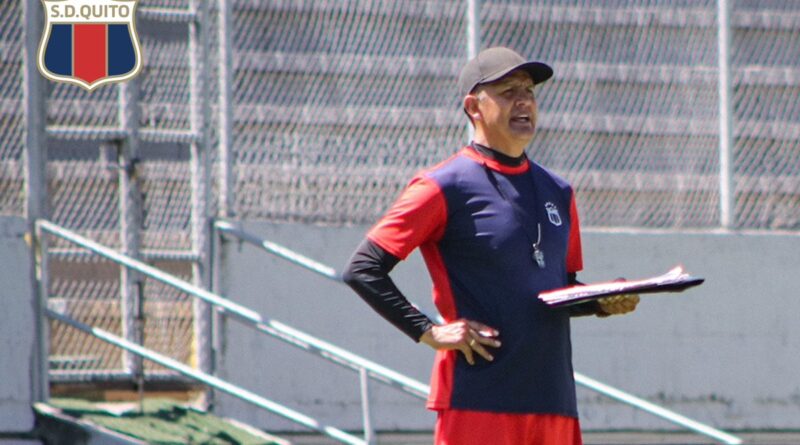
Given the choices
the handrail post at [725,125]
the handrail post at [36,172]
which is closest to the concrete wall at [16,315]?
the handrail post at [36,172]

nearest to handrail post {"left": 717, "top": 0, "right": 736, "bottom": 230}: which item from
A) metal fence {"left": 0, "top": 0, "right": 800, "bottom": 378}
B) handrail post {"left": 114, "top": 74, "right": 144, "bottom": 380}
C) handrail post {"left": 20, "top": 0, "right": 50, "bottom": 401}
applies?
metal fence {"left": 0, "top": 0, "right": 800, "bottom": 378}

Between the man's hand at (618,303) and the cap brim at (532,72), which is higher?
the cap brim at (532,72)

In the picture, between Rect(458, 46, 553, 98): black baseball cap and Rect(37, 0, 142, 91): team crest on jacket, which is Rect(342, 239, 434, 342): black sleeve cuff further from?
Rect(37, 0, 142, 91): team crest on jacket

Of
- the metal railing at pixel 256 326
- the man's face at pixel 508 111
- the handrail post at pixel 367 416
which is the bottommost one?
the handrail post at pixel 367 416

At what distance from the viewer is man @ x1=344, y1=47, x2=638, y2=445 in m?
3.85

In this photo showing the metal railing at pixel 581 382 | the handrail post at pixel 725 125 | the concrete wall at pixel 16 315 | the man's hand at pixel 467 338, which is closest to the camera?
the man's hand at pixel 467 338

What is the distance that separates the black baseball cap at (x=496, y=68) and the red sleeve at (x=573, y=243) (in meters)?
0.38

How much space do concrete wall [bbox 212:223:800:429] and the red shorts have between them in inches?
139

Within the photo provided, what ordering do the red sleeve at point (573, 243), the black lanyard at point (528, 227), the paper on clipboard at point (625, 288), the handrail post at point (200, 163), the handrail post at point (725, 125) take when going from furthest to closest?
the handrail post at point (725, 125), the handrail post at point (200, 163), the red sleeve at point (573, 243), the black lanyard at point (528, 227), the paper on clipboard at point (625, 288)

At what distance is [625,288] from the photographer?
3.73 meters

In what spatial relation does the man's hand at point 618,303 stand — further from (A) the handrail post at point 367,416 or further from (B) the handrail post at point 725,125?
(B) the handrail post at point 725,125

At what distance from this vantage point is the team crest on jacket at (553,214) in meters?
4.00

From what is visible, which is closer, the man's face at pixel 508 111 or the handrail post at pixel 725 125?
the man's face at pixel 508 111

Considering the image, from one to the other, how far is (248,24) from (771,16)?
9.79ft
